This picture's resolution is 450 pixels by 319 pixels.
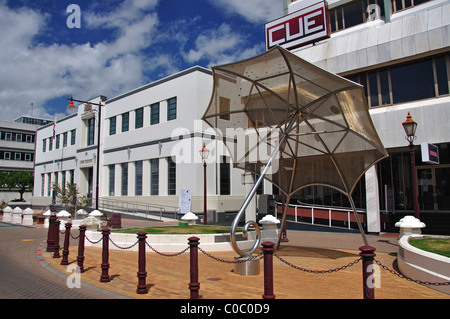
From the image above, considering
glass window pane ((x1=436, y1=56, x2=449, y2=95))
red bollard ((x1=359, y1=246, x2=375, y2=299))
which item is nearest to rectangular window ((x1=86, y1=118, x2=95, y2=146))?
glass window pane ((x1=436, y1=56, x2=449, y2=95))

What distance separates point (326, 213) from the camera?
68.2 ft

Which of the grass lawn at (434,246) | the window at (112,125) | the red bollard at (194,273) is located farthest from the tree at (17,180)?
the grass lawn at (434,246)

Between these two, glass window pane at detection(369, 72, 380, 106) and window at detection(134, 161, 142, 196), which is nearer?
glass window pane at detection(369, 72, 380, 106)

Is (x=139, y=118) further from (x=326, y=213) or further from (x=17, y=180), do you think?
(x=17, y=180)

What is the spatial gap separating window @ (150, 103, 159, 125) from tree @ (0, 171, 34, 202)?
3922 cm

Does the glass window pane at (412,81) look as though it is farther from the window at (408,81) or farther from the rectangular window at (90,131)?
the rectangular window at (90,131)

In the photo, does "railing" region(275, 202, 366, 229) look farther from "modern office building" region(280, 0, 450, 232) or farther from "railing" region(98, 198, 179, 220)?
"railing" region(98, 198, 179, 220)

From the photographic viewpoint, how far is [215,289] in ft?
24.6

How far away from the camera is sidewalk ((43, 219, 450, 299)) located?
7078 millimetres

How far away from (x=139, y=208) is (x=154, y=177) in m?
3.14

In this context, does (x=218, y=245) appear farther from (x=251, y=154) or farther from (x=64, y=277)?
(x=64, y=277)

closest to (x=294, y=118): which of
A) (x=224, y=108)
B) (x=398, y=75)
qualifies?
(x=224, y=108)

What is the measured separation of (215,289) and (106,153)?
32383 mm
